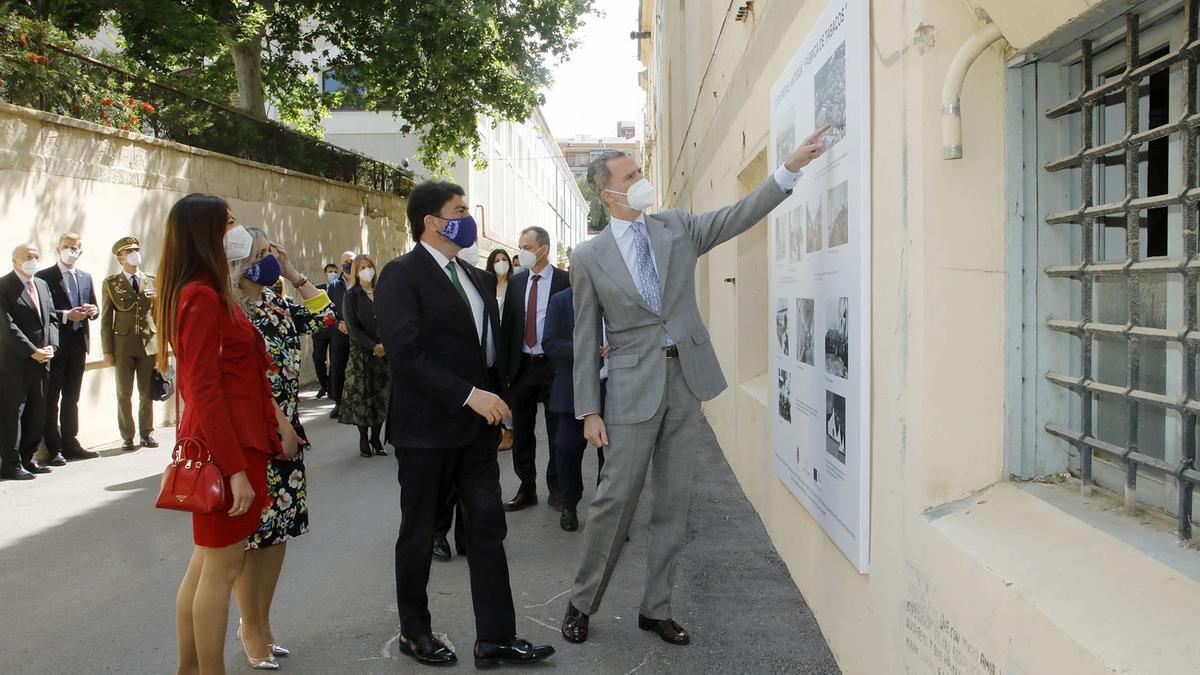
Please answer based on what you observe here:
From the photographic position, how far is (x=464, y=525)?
4047 mm

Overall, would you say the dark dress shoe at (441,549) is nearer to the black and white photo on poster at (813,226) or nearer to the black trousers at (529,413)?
the black trousers at (529,413)

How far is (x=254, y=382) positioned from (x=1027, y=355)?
2674 mm

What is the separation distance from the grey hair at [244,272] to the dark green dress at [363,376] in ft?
16.6

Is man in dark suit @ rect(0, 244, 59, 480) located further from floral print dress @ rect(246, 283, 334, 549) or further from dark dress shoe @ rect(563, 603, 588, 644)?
dark dress shoe @ rect(563, 603, 588, 644)

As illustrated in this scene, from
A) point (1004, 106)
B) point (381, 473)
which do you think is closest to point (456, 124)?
point (381, 473)

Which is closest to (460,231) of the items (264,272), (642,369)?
(264,272)

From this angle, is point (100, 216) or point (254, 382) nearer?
point (254, 382)

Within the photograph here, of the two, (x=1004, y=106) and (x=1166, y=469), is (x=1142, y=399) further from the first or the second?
(x=1004, y=106)

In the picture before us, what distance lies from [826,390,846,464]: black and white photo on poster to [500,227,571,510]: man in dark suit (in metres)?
3.13

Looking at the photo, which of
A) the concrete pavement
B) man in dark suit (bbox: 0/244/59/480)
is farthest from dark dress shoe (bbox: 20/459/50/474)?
the concrete pavement

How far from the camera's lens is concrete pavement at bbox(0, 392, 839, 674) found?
409 centimetres

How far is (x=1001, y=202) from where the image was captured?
2.67 meters

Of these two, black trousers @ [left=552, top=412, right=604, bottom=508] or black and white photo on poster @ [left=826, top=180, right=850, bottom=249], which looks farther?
black trousers @ [left=552, top=412, right=604, bottom=508]

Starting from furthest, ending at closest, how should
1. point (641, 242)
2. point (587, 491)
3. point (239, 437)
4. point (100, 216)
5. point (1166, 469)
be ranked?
point (100, 216) → point (587, 491) → point (641, 242) → point (239, 437) → point (1166, 469)
